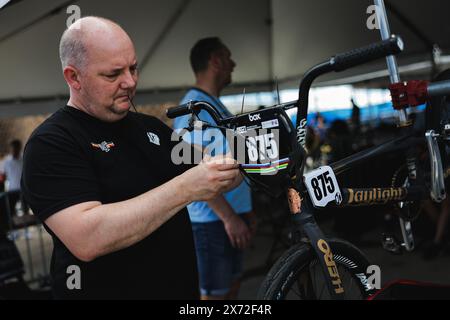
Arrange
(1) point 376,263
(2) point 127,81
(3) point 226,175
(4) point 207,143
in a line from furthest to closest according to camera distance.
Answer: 1. (1) point 376,263
2. (4) point 207,143
3. (2) point 127,81
4. (3) point 226,175

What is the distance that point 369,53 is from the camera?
956 millimetres

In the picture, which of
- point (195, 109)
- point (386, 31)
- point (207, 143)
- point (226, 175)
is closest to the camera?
point (226, 175)

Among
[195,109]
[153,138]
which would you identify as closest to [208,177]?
[195,109]

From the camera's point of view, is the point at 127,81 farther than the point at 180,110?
No

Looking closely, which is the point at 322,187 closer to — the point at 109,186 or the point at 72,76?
the point at 109,186

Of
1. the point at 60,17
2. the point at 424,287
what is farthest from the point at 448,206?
the point at 60,17

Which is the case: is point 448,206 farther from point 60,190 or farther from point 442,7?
point 60,190

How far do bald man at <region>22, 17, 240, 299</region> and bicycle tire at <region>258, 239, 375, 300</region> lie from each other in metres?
0.28

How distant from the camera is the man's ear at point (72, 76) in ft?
3.81

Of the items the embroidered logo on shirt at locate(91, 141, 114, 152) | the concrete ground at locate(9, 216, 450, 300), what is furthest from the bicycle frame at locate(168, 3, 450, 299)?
the concrete ground at locate(9, 216, 450, 300)

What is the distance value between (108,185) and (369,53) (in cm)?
79

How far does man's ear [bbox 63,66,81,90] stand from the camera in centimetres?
116

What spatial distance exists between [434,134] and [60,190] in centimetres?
129
